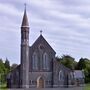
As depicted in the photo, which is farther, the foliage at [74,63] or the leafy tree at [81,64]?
the leafy tree at [81,64]

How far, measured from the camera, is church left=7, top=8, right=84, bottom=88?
Result: 97.8 metres

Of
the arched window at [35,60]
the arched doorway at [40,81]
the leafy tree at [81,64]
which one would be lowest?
the arched doorway at [40,81]

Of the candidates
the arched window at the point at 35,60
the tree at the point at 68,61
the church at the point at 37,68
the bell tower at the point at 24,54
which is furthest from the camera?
the tree at the point at 68,61

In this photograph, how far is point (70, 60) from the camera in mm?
143750

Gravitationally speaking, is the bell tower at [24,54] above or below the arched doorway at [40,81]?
above

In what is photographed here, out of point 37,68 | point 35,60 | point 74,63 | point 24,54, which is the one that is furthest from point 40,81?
point 74,63

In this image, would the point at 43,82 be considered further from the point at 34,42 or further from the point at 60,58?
the point at 60,58

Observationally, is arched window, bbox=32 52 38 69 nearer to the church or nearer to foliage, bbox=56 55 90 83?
the church

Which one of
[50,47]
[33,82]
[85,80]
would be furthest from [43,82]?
[85,80]

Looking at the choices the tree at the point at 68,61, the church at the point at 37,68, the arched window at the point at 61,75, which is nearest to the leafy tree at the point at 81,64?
the tree at the point at 68,61

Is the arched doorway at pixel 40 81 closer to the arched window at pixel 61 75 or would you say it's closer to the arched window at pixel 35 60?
the arched window at pixel 35 60

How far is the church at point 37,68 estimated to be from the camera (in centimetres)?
9783

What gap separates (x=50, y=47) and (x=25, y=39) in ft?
20.8

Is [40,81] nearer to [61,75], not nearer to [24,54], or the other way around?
[61,75]
